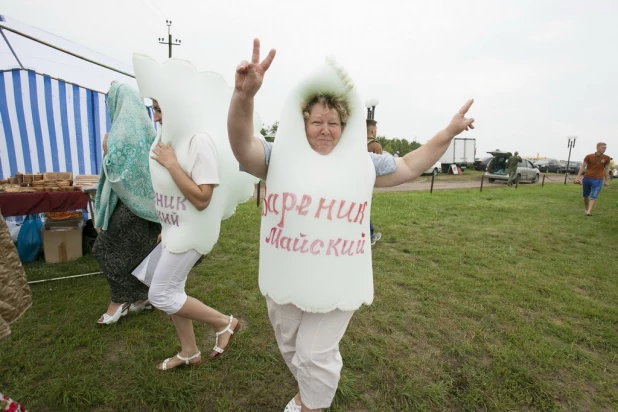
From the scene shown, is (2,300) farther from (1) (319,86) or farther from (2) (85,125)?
(2) (85,125)

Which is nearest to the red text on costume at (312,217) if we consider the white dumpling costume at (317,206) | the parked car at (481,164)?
the white dumpling costume at (317,206)

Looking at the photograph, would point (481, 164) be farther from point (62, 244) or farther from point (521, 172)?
point (62, 244)

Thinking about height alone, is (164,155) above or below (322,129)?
below

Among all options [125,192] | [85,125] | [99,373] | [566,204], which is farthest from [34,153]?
[566,204]

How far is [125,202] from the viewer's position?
2.56 m

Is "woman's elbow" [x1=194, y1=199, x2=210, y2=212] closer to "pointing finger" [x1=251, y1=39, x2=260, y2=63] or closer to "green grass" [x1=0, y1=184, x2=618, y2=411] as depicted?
"pointing finger" [x1=251, y1=39, x2=260, y2=63]

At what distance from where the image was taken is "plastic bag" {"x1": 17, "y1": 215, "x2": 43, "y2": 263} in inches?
158

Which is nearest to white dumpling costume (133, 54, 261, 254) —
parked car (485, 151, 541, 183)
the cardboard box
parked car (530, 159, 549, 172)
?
the cardboard box

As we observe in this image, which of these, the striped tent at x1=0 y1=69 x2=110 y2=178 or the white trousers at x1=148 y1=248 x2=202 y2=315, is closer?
the white trousers at x1=148 y1=248 x2=202 y2=315

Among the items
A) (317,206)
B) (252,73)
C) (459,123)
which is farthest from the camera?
(459,123)

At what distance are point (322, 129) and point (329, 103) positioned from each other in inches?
4.9

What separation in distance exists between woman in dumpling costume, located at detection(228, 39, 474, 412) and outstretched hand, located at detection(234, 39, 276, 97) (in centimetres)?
21

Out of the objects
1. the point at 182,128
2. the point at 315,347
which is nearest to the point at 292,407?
the point at 315,347

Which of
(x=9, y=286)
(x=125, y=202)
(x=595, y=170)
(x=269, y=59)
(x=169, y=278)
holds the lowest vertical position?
(x=169, y=278)
